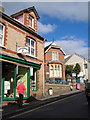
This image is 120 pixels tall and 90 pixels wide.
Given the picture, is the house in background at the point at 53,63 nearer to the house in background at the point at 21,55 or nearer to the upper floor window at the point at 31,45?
the house in background at the point at 21,55

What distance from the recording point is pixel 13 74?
43.1 ft

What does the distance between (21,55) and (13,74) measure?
177cm

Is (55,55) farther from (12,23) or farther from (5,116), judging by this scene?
(5,116)

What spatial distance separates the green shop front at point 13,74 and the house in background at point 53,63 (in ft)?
64.9

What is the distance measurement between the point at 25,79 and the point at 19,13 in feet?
22.0

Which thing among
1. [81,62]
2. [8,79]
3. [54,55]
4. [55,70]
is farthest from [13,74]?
[81,62]

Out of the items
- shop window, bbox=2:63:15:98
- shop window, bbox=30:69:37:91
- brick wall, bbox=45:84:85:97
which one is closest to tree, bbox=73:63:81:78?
brick wall, bbox=45:84:85:97

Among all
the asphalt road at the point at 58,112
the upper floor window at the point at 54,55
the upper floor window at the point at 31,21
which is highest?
the upper floor window at the point at 31,21

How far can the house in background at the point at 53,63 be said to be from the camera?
1388 inches

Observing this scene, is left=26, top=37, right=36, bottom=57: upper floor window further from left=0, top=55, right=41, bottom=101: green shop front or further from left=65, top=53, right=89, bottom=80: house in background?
left=65, top=53, right=89, bottom=80: house in background

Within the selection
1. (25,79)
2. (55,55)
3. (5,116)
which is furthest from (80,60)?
(5,116)

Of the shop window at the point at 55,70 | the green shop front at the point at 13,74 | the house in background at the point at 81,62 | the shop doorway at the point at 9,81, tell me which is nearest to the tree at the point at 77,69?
the house in background at the point at 81,62

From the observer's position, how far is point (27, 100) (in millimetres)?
13742

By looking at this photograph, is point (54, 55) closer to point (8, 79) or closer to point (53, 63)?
point (53, 63)
